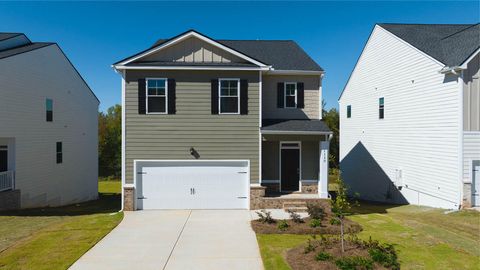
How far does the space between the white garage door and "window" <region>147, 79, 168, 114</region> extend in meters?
2.24

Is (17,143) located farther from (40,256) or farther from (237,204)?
(237,204)

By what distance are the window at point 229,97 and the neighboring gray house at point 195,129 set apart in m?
0.04

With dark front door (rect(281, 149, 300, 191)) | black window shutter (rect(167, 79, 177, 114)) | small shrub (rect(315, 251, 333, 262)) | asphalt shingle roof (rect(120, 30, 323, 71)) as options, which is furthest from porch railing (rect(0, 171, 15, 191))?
small shrub (rect(315, 251, 333, 262))

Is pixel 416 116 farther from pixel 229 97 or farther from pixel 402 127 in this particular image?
pixel 229 97

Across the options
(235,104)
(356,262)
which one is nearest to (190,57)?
(235,104)

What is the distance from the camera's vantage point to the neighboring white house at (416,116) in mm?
13359

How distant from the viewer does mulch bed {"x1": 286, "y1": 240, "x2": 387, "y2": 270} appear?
284 inches

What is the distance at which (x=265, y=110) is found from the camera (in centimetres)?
1495

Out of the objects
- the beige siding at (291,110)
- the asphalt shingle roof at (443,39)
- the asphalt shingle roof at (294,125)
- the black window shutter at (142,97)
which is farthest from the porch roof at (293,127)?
the asphalt shingle roof at (443,39)

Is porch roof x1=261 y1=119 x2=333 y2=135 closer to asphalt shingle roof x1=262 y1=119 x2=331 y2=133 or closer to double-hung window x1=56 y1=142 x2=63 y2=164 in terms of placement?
asphalt shingle roof x1=262 y1=119 x2=331 y2=133

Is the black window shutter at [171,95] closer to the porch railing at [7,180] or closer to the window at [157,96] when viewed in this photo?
the window at [157,96]

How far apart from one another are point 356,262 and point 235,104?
321 inches

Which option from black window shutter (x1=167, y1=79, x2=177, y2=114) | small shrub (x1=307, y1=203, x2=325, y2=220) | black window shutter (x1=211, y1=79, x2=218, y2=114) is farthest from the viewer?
black window shutter (x1=211, y1=79, x2=218, y2=114)

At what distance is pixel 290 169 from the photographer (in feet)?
47.6
